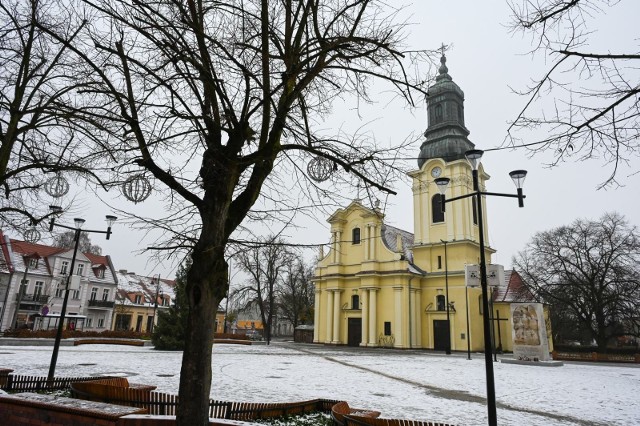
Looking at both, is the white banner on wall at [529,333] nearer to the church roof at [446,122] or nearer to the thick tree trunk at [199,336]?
the church roof at [446,122]

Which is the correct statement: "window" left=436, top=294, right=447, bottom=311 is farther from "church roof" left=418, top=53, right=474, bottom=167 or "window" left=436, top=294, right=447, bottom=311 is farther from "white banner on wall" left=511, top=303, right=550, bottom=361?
"church roof" left=418, top=53, right=474, bottom=167

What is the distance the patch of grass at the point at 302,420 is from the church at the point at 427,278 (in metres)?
28.9

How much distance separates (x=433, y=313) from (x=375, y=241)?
28.7 feet

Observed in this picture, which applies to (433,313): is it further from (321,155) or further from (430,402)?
(321,155)

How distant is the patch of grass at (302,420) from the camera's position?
6.89 metres

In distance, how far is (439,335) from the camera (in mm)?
37281

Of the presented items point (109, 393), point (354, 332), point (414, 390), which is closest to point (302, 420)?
point (109, 393)

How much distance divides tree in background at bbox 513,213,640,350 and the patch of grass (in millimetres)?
31181

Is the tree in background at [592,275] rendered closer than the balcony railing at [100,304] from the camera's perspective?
Yes

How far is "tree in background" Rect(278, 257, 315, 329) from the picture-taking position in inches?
2244

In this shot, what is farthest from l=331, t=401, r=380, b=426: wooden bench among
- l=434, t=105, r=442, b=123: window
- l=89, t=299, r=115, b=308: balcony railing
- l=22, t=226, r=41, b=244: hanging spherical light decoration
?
l=89, t=299, r=115, b=308: balcony railing

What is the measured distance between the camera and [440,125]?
4041 centimetres

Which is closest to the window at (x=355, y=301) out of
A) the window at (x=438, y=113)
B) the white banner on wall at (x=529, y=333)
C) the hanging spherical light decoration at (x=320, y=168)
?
the white banner on wall at (x=529, y=333)

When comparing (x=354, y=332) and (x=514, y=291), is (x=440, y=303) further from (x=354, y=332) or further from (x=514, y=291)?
(x=354, y=332)
